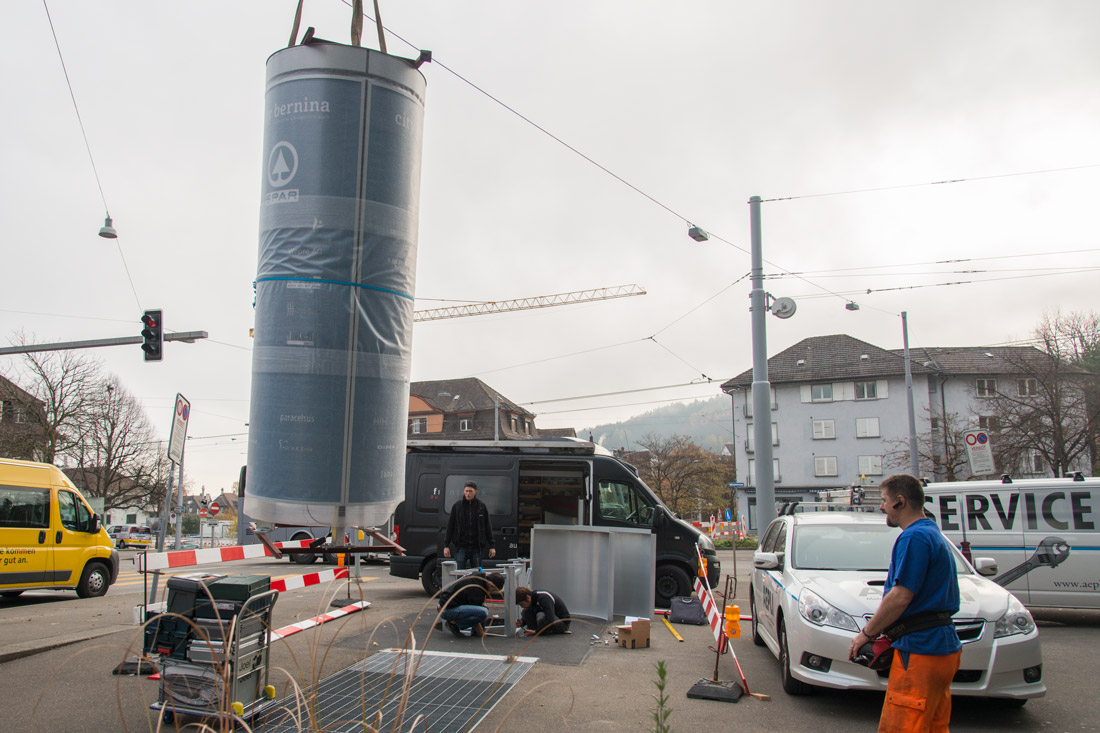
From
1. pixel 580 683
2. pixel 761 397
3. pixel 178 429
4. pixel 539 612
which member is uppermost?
pixel 761 397

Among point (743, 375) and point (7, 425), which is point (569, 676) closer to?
point (7, 425)

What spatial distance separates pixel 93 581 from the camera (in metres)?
13.7

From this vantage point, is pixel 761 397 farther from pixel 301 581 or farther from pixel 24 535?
pixel 24 535

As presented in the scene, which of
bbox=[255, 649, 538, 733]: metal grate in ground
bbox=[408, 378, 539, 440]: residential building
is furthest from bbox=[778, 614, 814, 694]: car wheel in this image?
bbox=[408, 378, 539, 440]: residential building

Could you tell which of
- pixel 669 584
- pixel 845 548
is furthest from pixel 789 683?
pixel 669 584

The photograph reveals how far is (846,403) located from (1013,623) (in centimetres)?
5344

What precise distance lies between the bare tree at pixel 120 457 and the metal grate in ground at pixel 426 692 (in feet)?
140

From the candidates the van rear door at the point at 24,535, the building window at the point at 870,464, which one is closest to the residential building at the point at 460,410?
the building window at the point at 870,464

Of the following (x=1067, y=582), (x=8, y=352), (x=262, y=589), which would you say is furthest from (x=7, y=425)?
(x=1067, y=582)

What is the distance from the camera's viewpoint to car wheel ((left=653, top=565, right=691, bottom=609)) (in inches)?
485

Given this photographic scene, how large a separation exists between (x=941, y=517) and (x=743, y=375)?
4905cm

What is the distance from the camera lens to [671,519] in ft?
42.1

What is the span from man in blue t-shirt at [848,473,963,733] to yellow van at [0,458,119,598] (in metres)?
13.0

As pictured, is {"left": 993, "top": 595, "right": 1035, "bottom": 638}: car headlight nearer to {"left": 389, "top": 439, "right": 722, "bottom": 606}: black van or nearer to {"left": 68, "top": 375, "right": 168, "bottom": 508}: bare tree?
{"left": 389, "top": 439, "right": 722, "bottom": 606}: black van
